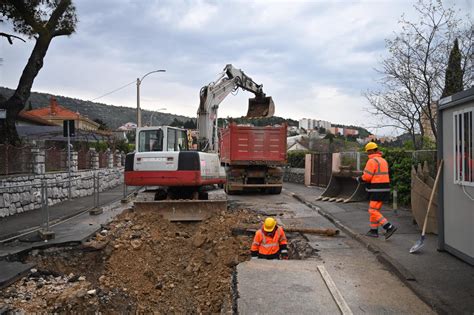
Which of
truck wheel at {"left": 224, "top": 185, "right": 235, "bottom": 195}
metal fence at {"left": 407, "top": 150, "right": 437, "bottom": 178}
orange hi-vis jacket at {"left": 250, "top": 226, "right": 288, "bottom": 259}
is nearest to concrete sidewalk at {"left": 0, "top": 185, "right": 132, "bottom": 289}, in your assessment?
orange hi-vis jacket at {"left": 250, "top": 226, "right": 288, "bottom": 259}

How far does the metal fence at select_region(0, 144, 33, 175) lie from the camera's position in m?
12.7

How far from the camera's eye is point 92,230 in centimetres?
952

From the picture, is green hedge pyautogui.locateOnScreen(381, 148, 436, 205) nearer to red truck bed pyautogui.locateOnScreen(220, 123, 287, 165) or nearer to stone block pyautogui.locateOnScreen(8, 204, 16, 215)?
red truck bed pyautogui.locateOnScreen(220, 123, 287, 165)

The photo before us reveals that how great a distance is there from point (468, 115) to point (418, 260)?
2.22 m

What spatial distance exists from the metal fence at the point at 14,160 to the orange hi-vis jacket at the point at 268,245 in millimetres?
8886

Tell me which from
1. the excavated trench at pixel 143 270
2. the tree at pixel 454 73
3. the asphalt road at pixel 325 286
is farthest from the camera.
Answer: the tree at pixel 454 73

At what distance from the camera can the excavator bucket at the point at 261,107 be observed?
58.6ft

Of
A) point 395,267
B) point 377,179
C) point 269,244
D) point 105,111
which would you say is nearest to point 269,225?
point 269,244

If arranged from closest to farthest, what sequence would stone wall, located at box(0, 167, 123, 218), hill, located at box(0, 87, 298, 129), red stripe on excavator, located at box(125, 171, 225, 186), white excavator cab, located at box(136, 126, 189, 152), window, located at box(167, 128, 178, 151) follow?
stone wall, located at box(0, 167, 123, 218)
red stripe on excavator, located at box(125, 171, 225, 186)
white excavator cab, located at box(136, 126, 189, 152)
window, located at box(167, 128, 178, 151)
hill, located at box(0, 87, 298, 129)

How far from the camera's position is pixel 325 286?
5457 millimetres

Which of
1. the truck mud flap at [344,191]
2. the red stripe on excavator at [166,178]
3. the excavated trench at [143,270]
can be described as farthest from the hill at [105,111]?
the excavated trench at [143,270]

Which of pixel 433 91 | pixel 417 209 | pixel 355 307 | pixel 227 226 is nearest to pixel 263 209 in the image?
pixel 227 226

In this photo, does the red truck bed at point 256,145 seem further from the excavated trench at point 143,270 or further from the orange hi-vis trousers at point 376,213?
the orange hi-vis trousers at point 376,213

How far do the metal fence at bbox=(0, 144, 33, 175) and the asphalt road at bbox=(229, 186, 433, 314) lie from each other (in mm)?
9365
